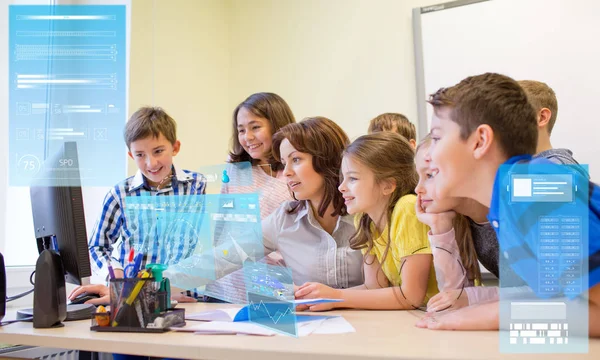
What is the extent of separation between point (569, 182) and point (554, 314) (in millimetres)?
187

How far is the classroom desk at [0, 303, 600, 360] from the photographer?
803 mm

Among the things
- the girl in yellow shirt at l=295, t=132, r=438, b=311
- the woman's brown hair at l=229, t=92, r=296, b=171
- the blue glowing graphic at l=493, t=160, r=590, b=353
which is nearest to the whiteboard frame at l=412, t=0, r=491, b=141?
the woman's brown hair at l=229, t=92, r=296, b=171

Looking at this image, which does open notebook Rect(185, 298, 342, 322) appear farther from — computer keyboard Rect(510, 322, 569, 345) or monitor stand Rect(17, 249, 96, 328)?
computer keyboard Rect(510, 322, 569, 345)

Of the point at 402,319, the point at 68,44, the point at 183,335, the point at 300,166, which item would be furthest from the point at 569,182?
the point at 68,44

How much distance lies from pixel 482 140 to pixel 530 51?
1.90 m

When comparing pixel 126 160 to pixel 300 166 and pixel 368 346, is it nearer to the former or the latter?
pixel 300 166

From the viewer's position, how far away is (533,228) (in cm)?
82

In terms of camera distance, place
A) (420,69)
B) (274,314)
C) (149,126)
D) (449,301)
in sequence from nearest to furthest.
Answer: (274,314) < (449,301) < (149,126) < (420,69)

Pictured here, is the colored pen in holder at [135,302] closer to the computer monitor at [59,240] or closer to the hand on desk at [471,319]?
the computer monitor at [59,240]

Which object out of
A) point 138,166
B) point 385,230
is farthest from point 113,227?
point 385,230

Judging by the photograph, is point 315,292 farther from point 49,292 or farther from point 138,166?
point 138,166

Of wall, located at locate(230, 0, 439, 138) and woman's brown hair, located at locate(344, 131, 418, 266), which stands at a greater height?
wall, located at locate(230, 0, 439, 138)

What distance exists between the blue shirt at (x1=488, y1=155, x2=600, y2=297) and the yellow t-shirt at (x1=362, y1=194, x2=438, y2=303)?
0.45 m

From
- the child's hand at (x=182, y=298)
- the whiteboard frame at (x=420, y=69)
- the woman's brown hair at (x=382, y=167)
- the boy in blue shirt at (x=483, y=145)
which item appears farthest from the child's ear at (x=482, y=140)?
the whiteboard frame at (x=420, y=69)
